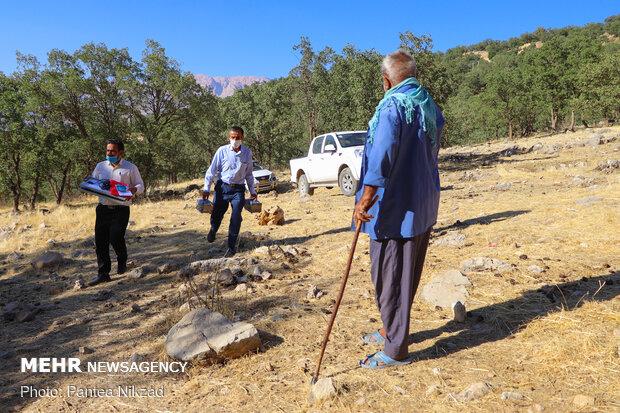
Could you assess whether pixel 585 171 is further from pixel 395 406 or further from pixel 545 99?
pixel 545 99

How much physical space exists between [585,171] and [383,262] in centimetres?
1159

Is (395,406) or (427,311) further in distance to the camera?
A: (427,311)

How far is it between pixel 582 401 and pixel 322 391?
4.67 feet

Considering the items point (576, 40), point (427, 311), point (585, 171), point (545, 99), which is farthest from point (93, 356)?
point (576, 40)

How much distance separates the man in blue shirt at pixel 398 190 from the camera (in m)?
2.34

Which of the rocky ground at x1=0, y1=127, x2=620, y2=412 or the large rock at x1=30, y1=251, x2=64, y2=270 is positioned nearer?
the rocky ground at x1=0, y1=127, x2=620, y2=412

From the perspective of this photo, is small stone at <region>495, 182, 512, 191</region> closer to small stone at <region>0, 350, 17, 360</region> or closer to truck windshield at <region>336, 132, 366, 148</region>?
truck windshield at <region>336, 132, 366, 148</region>

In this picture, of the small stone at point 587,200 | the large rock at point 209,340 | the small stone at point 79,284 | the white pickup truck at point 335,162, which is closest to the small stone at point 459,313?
the large rock at point 209,340

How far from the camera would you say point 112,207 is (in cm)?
511

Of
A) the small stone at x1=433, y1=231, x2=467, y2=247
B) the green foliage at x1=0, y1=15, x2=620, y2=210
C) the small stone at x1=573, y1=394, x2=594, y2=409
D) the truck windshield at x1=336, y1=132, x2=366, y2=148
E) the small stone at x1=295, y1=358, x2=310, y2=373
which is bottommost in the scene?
the small stone at x1=295, y1=358, x2=310, y2=373

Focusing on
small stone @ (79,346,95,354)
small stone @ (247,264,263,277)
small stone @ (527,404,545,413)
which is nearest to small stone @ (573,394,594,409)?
small stone @ (527,404,545,413)

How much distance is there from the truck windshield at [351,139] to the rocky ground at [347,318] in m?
4.43

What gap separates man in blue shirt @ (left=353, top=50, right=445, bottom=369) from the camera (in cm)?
234

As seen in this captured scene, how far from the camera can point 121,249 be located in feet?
18.1
